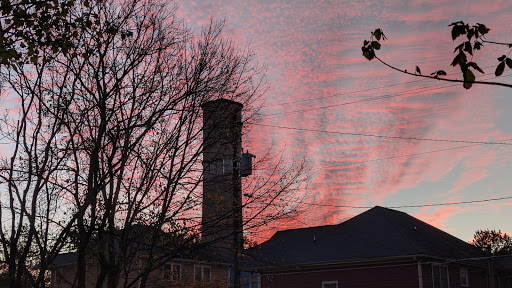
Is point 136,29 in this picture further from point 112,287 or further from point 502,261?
point 502,261

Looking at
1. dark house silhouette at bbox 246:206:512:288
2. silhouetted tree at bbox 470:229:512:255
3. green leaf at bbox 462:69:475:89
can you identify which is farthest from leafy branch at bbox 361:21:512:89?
silhouetted tree at bbox 470:229:512:255

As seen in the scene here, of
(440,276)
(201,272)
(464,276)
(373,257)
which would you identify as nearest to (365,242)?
(373,257)

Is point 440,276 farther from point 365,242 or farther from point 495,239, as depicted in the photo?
point 495,239

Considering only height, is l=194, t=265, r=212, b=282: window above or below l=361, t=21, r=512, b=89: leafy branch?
below

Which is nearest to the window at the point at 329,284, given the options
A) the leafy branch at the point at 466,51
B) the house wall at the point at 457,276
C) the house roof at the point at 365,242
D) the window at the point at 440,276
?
the house roof at the point at 365,242

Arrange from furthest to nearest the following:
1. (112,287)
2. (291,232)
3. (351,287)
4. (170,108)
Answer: (291,232)
(351,287)
(170,108)
(112,287)

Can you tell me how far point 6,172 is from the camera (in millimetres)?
15188

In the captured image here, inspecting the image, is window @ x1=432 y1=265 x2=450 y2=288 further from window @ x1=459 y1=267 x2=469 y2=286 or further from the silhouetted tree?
the silhouetted tree

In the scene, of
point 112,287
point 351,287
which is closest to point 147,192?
point 112,287

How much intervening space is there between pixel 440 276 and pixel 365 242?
497cm

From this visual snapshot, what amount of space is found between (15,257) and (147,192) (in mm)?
3721

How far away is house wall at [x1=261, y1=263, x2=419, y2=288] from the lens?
3459 cm

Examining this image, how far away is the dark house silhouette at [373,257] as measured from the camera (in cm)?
3491

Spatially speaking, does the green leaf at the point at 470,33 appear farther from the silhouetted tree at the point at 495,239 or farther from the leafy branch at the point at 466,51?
the silhouetted tree at the point at 495,239
